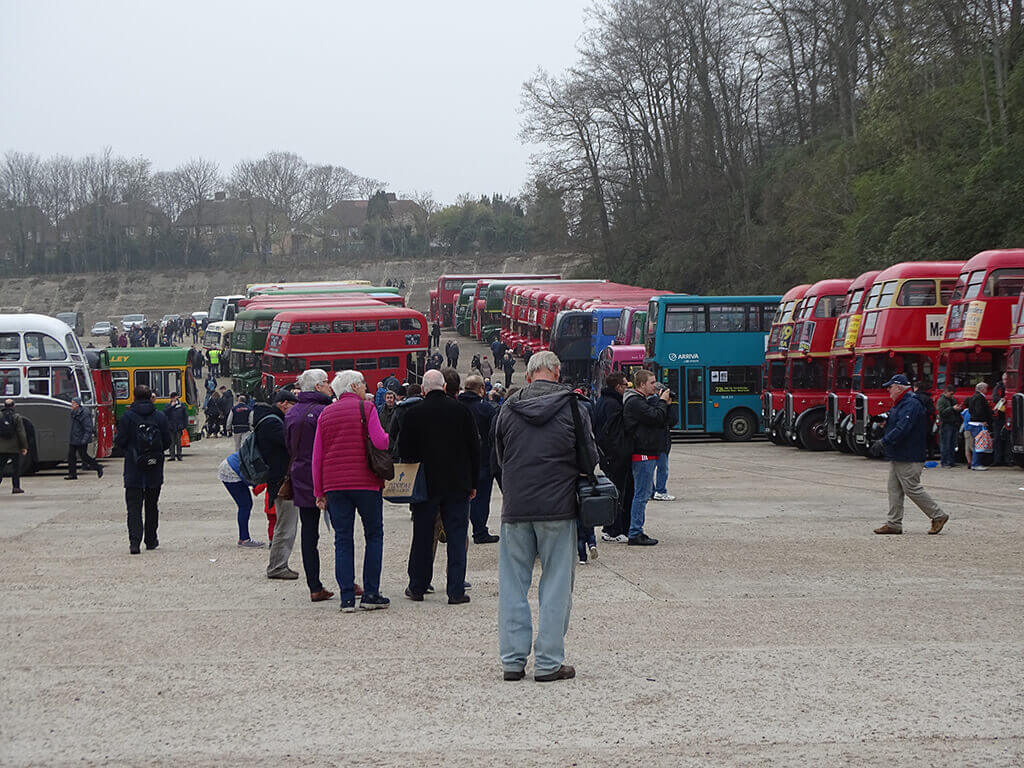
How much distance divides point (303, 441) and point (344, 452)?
93 centimetres

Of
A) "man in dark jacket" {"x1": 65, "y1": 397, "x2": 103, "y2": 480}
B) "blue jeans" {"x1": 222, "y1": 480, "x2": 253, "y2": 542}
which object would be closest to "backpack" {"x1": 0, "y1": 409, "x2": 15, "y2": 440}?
"man in dark jacket" {"x1": 65, "y1": 397, "x2": 103, "y2": 480}

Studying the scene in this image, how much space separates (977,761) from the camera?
19.8 feet

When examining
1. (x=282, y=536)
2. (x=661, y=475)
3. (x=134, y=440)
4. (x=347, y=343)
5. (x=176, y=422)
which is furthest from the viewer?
(x=347, y=343)

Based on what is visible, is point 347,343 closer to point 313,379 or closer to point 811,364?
point 811,364

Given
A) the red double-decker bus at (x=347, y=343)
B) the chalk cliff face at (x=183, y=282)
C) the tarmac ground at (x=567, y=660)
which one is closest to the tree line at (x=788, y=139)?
the red double-decker bus at (x=347, y=343)

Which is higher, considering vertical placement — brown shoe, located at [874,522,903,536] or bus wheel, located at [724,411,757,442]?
brown shoe, located at [874,522,903,536]

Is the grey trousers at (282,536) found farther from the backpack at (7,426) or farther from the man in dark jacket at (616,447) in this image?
the backpack at (7,426)

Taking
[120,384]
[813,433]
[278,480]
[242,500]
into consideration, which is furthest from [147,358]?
[278,480]

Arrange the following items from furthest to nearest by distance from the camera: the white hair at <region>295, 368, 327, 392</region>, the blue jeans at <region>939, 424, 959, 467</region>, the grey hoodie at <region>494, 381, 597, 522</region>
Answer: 1. the blue jeans at <region>939, 424, 959, 467</region>
2. the white hair at <region>295, 368, 327, 392</region>
3. the grey hoodie at <region>494, 381, 597, 522</region>

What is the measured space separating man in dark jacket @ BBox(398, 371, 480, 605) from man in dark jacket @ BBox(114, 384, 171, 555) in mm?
4419

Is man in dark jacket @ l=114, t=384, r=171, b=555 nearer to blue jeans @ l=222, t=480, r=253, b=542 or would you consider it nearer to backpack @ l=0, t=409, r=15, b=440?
blue jeans @ l=222, t=480, r=253, b=542

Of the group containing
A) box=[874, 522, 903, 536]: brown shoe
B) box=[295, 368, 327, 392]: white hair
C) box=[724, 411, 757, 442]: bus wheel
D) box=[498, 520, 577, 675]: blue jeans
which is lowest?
box=[724, 411, 757, 442]: bus wheel

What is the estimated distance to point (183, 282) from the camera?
136 meters

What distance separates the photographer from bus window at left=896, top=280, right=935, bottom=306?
1182 inches
